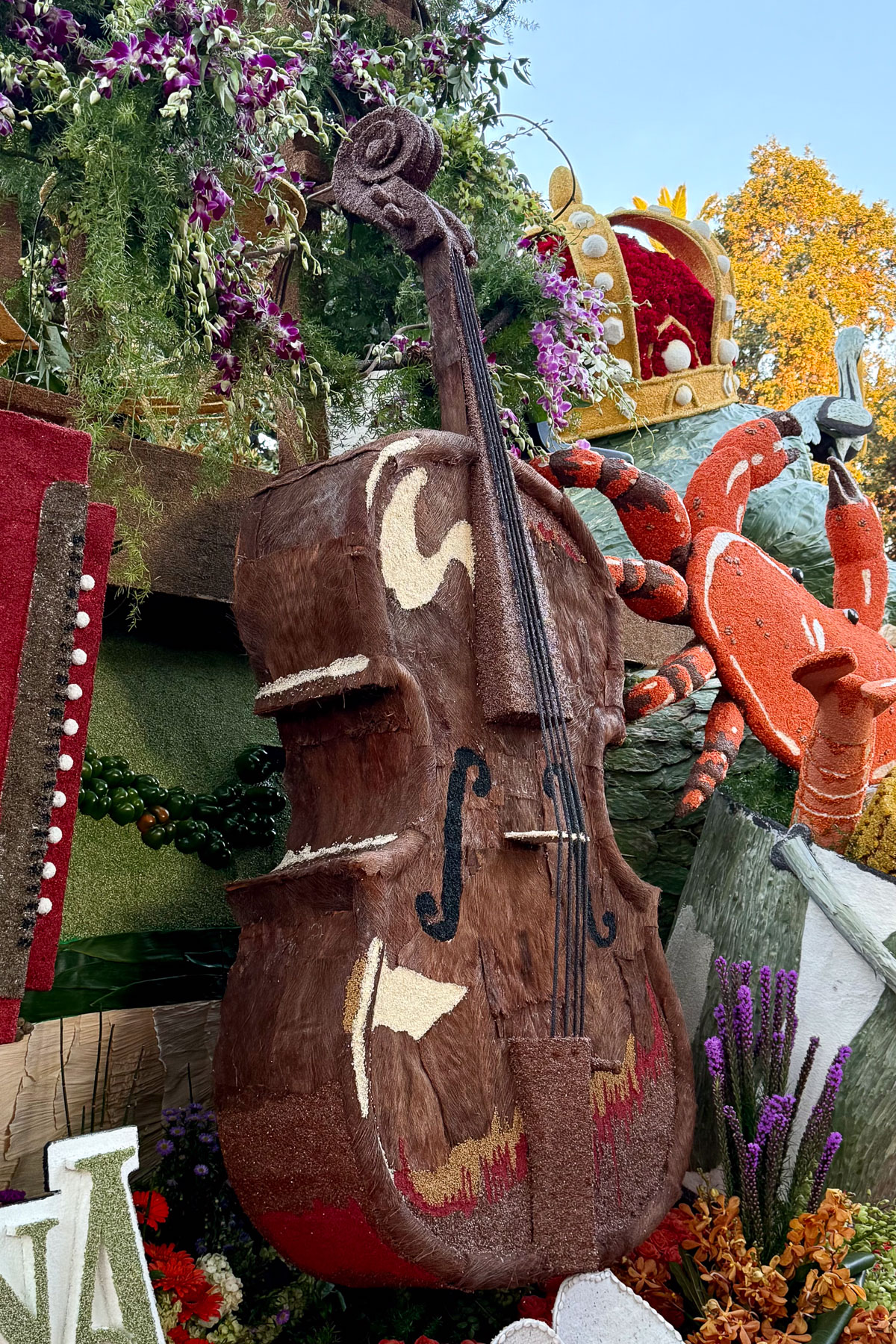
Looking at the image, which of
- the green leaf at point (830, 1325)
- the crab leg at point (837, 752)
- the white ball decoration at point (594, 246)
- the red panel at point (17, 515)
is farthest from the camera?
the white ball decoration at point (594, 246)

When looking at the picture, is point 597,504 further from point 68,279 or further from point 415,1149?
point 415,1149

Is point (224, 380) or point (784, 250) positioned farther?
point (784, 250)

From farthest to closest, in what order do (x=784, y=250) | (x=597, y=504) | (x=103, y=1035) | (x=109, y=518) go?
(x=784, y=250), (x=597, y=504), (x=103, y=1035), (x=109, y=518)

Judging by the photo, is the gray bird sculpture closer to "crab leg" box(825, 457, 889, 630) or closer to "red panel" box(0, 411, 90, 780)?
"crab leg" box(825, 457, 889, 630)

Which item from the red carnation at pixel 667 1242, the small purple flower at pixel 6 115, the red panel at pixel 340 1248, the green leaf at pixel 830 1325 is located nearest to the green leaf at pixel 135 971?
the red panel at pixel 340 1248

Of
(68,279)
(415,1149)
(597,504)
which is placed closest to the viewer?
(415,1149)

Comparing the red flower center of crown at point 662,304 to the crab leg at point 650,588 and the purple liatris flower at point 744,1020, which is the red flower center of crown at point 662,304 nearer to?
the crab leg at point 650,588

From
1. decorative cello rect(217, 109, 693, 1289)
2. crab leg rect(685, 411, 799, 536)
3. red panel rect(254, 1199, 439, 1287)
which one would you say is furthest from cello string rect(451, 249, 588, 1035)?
crab leg rect(685, 411, 799, 536)

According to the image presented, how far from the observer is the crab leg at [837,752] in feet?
8.27

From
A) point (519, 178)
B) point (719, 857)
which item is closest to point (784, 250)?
point (519, 178)

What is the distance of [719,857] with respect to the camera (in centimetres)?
261

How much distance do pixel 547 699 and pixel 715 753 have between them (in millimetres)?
913

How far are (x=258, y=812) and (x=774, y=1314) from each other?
5.05 ft

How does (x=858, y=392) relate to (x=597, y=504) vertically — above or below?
below
